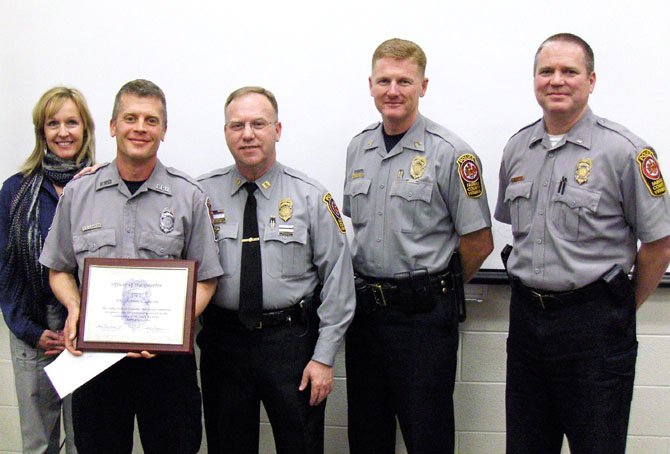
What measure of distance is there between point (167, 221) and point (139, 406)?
58 centimetres

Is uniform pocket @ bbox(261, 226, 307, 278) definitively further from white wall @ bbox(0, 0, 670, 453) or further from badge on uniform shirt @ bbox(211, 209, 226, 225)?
white wall @ bbox(0, 0, 670, 453)

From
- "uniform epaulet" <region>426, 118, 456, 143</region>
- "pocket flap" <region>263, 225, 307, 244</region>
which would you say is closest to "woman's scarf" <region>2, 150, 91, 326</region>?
"pocket flap" <region>263, 225, 307, 244</region>

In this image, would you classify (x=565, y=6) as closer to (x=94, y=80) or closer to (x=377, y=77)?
(x=377, y=77)

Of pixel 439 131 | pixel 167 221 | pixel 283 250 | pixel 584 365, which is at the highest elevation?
pixel 439 131

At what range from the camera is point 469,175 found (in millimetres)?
2035

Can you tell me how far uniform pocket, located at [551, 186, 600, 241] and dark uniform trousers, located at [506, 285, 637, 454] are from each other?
19cm

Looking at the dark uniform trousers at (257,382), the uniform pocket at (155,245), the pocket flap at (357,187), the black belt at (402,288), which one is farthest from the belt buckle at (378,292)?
the uniform pocket at (155,245)

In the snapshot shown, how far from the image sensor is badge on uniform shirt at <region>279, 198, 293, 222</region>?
2.01 meters

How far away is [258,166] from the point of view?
2.01m

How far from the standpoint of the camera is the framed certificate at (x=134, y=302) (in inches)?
71.3

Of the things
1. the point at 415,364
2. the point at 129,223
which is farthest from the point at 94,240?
the point at 415,364

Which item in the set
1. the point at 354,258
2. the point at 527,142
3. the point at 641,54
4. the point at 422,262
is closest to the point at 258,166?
the point at 354,258

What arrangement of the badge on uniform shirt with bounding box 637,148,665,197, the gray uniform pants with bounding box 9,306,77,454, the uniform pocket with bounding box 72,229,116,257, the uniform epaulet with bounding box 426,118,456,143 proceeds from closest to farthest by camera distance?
the badge on uniform shirt with bounding box 637,148,665,197
the uniform pocket with bounding box 72,229,116,257
the uniform epaulet with bounding box 426,118,456,143
the gray uniform pants with bounding box 9,306,77,454

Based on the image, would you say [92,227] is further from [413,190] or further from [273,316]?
[413,190]
